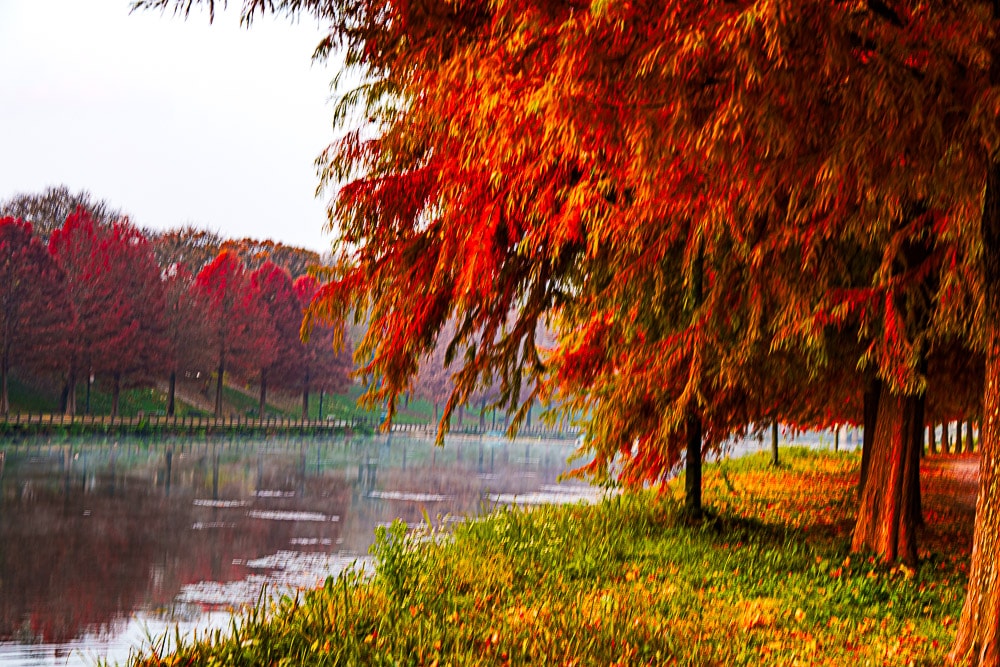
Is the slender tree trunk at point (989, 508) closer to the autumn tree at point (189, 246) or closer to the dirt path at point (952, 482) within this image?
the dirt path at point (952, 482)

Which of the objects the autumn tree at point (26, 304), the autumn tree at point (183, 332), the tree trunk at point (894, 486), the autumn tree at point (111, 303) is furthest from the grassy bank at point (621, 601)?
the autumn tree at point (183, 332)

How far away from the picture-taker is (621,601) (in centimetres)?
858

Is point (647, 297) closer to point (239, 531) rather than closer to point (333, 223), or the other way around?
point (333, 223)

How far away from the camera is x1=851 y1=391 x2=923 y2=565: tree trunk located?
1171 centimetres

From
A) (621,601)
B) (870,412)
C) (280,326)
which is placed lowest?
(621,601)

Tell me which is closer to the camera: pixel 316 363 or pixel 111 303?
pixel 111 303

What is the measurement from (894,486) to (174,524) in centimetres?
1762

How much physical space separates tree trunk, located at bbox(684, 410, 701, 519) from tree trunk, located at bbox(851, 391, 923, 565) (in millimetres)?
2456

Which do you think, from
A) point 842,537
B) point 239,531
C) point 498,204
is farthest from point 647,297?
point 239,531

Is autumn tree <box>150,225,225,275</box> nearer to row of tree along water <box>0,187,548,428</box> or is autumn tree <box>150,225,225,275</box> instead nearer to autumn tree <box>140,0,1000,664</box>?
row of tree along water <box>0,187,548,428</box>

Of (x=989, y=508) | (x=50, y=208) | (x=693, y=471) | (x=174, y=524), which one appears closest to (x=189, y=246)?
(x=50, y=208)

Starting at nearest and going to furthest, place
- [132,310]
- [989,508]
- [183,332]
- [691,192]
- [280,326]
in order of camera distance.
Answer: [989,508], [691,192], [132,310], [183,332], [280,326]

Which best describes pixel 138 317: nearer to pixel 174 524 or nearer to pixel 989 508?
pixel 174 524

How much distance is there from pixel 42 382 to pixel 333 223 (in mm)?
59844
